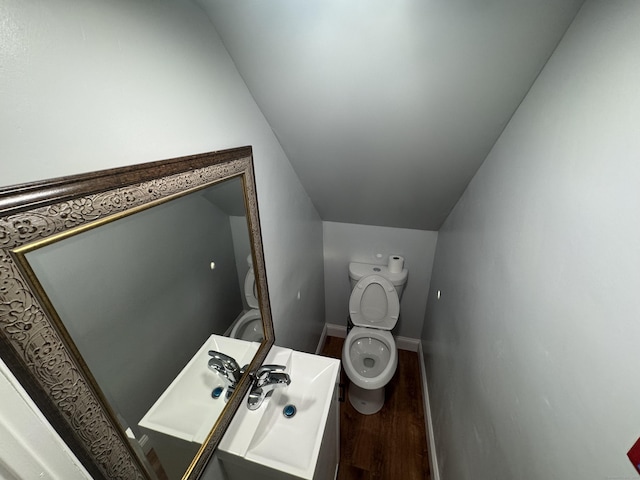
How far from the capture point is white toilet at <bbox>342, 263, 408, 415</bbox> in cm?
201

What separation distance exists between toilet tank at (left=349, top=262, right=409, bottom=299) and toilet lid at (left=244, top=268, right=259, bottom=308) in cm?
123

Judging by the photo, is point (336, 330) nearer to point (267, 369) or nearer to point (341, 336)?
point (341, 336)

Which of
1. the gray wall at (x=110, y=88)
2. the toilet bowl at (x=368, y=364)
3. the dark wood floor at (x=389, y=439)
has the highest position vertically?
the gray wall at (x=110, y=88)

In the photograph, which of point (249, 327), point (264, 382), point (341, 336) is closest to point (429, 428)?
point (341, 336)

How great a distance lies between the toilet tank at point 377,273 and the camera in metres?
2.15

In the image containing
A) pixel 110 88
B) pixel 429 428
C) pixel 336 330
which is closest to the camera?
pixel 110 88

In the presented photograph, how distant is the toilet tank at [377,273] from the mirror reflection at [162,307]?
126 centimetres

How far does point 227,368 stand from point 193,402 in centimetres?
14

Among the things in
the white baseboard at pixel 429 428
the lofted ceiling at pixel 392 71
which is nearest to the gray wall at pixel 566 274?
the lofted ceiling at pixel 392 71

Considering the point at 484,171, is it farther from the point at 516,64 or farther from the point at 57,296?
the point at 57,296

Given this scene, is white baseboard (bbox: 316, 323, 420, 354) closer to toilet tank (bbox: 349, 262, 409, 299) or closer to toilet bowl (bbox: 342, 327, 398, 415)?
toilet bowl (bbox: 342, 327, 398, 415)

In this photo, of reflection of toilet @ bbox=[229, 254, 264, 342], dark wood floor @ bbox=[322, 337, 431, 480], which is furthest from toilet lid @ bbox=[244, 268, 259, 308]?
dark wood floor @ bbox=[322, 337, 431, 480]

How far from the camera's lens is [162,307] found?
2.43 feet

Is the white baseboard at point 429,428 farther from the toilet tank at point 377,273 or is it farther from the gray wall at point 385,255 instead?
the toilet tank at point 377,273
